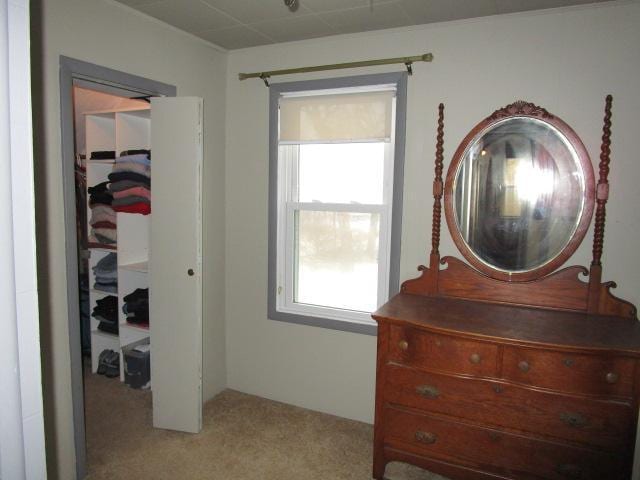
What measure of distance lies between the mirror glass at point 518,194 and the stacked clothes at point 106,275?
2665 millimetres

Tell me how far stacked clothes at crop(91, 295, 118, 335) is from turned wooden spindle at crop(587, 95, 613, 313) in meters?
3.27

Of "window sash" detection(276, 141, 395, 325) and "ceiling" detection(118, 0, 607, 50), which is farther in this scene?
"window sash" detection(276, 141, 395, 325)

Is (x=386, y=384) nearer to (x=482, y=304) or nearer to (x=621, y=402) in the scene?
(x=482, y=304)

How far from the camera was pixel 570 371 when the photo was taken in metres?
1.72

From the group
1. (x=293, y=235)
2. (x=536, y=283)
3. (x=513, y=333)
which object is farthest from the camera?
(x=293, y=235)

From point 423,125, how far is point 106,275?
268 cm

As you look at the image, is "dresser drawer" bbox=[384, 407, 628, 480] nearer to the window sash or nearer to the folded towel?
the window sash

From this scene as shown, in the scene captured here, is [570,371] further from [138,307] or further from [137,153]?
[137,153]

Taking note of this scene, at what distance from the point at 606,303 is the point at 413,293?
3.12 ft

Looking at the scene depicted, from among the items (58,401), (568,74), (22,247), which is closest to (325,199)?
(568,74)

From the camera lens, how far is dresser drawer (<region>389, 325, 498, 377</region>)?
185 centimetres

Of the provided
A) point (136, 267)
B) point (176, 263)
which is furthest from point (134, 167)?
point (176, 263)

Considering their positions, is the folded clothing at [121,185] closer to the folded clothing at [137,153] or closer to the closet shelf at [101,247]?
the folded clothing at [137,153]

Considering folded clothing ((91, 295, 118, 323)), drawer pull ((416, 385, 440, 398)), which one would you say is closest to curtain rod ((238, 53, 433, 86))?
drawer pull ((416, 385, 440, 398))
